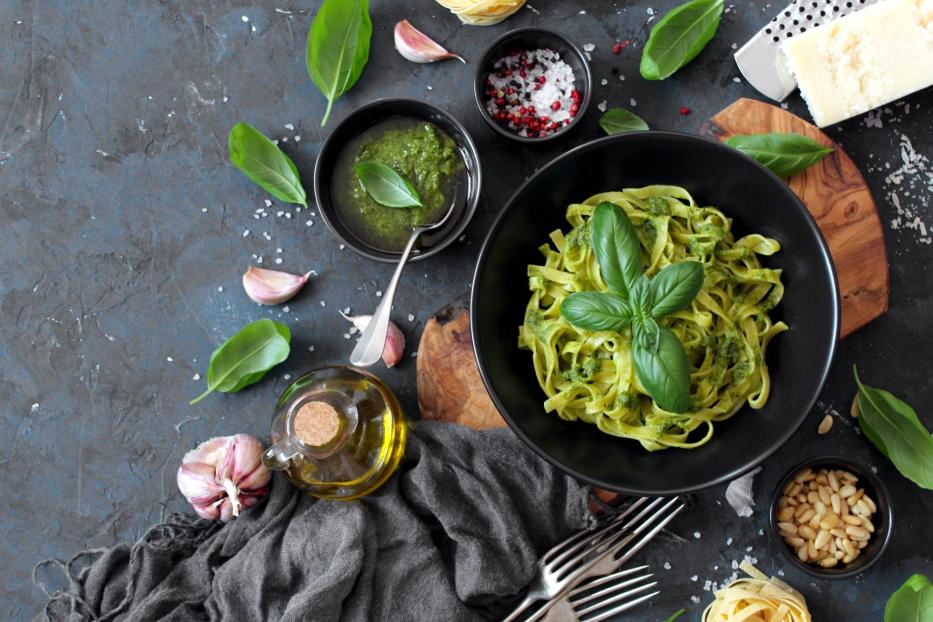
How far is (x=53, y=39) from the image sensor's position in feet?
10.4

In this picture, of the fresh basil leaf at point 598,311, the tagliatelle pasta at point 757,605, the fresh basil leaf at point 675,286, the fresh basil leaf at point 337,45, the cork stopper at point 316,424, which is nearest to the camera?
the fresh basil leaf at point 675,286

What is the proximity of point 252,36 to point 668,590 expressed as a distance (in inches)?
104

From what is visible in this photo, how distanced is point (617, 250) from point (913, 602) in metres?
1.56

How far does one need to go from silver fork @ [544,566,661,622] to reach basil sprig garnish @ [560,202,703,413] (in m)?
0.88

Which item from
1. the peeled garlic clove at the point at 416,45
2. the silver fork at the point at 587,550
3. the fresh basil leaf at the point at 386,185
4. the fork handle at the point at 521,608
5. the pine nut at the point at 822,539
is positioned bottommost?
the fork handle at the point at 521,608

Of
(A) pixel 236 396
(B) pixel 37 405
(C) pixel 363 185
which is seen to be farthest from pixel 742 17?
(B) pixel 37 405

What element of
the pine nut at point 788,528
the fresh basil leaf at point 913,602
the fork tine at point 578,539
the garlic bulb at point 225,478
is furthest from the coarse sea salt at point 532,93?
the fresh basil leaf at point 913,602

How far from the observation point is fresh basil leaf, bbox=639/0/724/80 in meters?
2.84

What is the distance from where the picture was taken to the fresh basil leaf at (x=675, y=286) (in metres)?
2.26

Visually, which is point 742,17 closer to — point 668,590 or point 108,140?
point 668,590

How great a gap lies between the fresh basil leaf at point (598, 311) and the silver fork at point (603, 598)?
1027mm

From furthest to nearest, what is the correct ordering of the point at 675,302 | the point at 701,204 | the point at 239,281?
the point at 239,281, the point at 701,204, the point at 675,302

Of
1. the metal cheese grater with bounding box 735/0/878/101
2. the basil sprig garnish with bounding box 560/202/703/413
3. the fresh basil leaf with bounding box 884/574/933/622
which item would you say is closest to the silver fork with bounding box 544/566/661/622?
the fresh basil leaf with bounding box 884/574/933/622

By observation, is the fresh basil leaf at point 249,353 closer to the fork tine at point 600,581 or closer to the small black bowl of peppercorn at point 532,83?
the small black bowl of peppercorn at point 532,83
